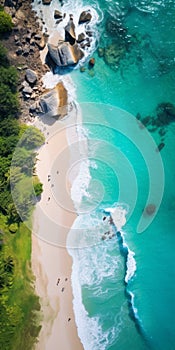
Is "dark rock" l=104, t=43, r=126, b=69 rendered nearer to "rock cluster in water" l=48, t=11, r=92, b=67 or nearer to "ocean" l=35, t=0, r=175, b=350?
"ocean" l=35, t=0, r=175, b=350

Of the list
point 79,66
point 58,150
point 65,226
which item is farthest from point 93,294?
point 79,66

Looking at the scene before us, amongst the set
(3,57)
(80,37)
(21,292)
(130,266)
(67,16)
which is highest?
(67,16)

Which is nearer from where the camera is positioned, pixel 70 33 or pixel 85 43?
pixel 70 33

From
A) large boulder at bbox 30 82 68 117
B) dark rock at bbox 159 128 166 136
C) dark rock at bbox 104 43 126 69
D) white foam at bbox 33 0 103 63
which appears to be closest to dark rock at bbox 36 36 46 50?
white foam at bbox 33 0 103 63

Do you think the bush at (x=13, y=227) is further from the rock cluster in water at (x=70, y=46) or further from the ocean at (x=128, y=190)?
the rock cluster in water at (x=70, y=46)

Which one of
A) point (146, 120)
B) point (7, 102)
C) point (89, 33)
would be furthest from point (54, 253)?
point (89, 33)

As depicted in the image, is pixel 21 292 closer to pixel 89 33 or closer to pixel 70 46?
pixel 70 46
